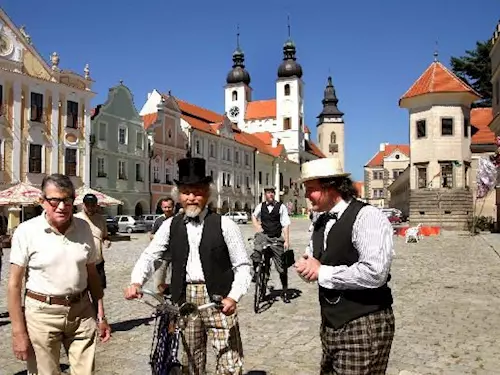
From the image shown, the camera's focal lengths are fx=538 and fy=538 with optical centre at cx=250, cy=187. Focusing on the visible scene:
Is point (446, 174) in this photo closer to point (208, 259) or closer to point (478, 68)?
point (478, 68)

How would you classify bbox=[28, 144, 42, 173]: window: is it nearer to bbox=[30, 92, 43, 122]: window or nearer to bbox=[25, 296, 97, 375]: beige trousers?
bbox=[30, 92, 43, 122]: window

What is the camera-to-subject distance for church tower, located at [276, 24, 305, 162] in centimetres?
8594

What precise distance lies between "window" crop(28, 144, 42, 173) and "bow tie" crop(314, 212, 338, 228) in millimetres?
34296

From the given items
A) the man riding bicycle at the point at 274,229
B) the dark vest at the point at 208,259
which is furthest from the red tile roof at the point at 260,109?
the dark vest at the point at 208,259

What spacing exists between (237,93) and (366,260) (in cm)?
9035

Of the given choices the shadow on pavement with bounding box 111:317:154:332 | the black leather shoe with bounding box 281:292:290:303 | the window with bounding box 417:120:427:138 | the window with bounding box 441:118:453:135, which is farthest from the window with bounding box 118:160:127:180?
the shadow on pavement with bounding box 111:317:154:332

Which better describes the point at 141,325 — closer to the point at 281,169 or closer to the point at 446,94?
the point at 446,94

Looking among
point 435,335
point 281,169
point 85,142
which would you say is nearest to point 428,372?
point 435,335

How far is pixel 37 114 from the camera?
35062 millimetres

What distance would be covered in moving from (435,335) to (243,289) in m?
4.00

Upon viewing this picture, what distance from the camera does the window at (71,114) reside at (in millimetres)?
37062

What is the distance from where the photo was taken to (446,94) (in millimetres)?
35375

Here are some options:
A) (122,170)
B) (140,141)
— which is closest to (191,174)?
(122,170)

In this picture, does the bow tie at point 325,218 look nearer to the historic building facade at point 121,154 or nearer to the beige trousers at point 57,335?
the beige trousers at point 57,335
